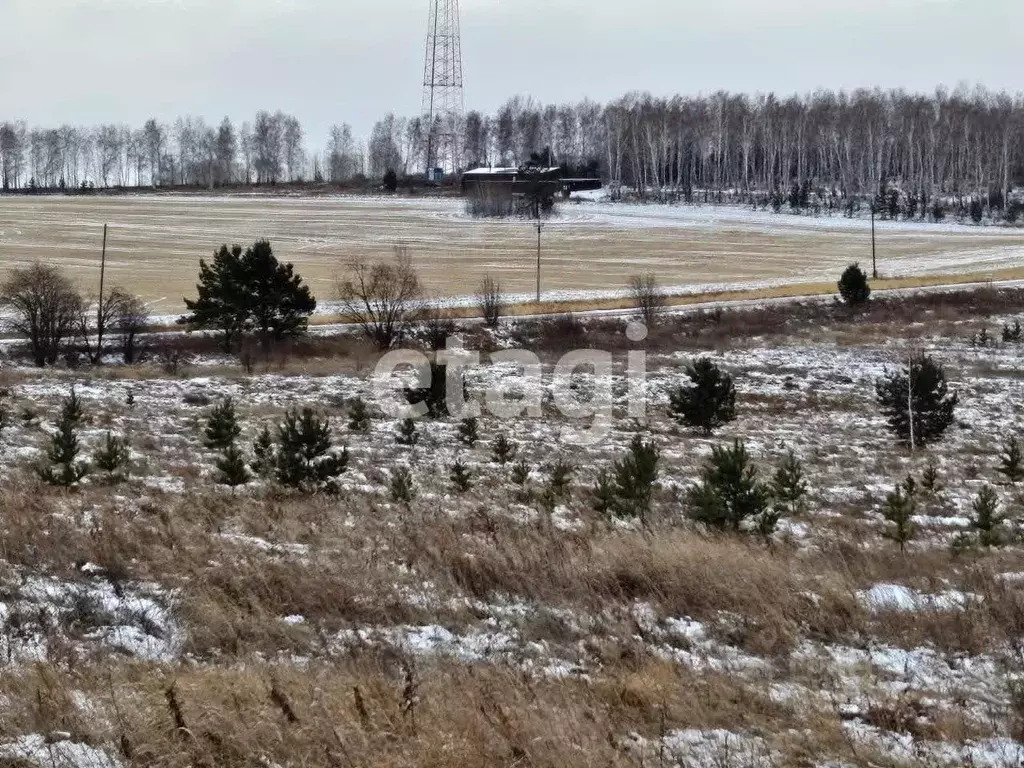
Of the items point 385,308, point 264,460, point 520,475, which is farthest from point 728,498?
point 385,308

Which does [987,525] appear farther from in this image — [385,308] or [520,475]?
[385,308]

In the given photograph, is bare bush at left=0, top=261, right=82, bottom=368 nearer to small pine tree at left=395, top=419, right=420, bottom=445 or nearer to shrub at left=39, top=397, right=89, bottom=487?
small pine tree at left=395, top=419, right=420, bottom=445

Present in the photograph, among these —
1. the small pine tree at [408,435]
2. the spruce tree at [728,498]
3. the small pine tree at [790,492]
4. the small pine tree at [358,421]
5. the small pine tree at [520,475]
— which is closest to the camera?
the spruce tree at [728,498]

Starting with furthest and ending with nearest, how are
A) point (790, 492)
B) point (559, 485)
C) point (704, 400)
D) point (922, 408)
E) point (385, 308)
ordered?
point (385, 308) < point (704, 400) < point (922, 408) < point (559, 485) < point (790, 492)

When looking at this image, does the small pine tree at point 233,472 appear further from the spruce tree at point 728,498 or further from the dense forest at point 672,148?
the dense forest at point 672,148

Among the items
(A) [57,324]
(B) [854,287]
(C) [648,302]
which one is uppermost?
(B) [854,287]

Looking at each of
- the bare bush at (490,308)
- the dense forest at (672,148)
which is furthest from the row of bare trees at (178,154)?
the bare bush at (490,308)

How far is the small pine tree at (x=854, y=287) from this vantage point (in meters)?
47.7

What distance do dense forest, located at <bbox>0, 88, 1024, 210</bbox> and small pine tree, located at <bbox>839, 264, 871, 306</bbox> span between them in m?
47.4

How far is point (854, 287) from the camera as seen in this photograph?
4778cm

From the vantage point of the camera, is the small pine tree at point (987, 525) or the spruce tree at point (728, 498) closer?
the small pine tree at point (987, 525)

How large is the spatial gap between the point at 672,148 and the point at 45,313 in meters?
85.3

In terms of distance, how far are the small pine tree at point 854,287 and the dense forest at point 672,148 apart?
1865 inches

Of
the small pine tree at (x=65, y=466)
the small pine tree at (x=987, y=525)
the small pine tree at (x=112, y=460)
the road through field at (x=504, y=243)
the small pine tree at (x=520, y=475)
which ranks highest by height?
the road through field at (x=504, y=243)
